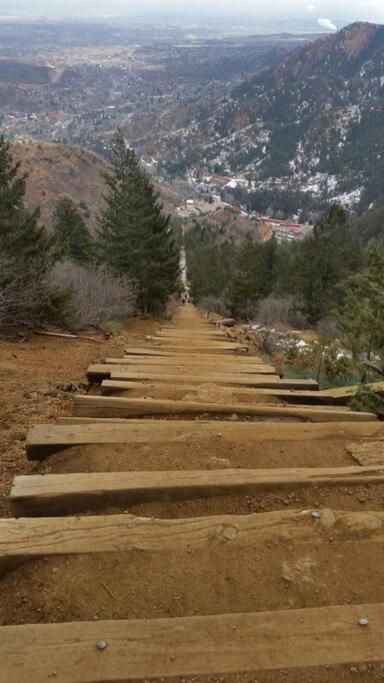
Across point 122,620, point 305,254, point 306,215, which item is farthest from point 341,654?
point 306,215

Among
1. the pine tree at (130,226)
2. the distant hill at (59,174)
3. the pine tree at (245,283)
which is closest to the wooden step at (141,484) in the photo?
the pine tree at (130,226)

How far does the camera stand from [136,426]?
3059 millimetres

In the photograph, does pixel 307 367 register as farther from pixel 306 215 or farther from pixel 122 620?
pixel 306 215

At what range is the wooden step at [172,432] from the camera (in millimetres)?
2844

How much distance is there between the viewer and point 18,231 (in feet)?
42.3

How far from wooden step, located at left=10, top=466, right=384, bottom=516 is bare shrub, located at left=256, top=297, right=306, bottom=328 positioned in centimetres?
2622

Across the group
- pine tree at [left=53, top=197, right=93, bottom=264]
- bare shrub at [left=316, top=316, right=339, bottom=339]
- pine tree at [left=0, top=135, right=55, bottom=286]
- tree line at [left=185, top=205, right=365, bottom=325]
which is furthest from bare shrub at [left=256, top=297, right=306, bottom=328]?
pine tree at [left=0, top=135, right=55, bottom=286]

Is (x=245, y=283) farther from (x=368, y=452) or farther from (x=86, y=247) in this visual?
(x=368, y=452)

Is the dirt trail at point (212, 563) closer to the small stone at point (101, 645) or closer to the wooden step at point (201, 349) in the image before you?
the small stone at point (101, 645)

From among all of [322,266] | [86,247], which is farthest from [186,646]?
[86,247]

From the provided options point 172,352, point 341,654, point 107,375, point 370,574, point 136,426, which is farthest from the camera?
point 172,352

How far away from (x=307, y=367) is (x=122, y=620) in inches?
382

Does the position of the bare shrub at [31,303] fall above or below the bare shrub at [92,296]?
above

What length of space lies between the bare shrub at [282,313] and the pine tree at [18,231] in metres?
17.3
